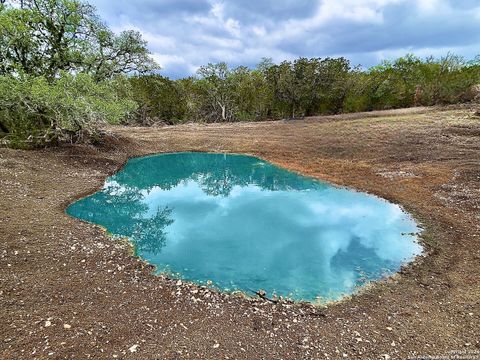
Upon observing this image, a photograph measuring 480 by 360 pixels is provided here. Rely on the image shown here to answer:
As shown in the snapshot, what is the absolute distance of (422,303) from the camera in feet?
34.7

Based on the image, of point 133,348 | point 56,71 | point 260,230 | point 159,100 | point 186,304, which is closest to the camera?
point 133,348

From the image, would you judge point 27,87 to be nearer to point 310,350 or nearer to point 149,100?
point 310,350

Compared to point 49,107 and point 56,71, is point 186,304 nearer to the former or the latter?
point 49,107

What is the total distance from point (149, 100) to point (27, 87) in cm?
4113

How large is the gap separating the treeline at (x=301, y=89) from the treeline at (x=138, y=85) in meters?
A: 0.19

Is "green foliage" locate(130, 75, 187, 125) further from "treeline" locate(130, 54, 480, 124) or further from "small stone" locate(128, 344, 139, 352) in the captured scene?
"small stone" locate(128, 344, 139, 352)

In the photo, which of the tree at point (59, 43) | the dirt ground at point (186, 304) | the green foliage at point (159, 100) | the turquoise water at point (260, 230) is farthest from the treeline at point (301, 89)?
the dirt ground at point (186, 304)

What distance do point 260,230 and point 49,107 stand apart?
2028 centimetres

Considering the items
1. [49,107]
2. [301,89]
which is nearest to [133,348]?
[49,107]

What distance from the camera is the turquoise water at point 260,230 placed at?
1279 centimetres

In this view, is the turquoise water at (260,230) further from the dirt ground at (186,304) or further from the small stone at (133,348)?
the small stone at (133,348)

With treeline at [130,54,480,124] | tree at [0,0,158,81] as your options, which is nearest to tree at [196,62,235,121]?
treeline at [130,54,480,124]

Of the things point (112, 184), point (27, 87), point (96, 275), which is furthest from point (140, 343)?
point (27, 87)

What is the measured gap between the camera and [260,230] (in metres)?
17.2
